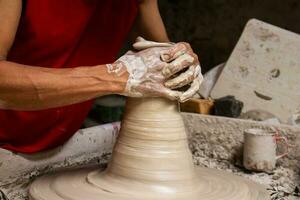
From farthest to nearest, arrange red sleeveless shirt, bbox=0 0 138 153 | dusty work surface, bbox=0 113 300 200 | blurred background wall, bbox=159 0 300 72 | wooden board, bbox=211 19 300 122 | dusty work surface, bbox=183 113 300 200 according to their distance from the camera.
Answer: blurred background wall, bbox=159 0 300 72, wooden board, bbox=211 19 300 122, dusty work surface, bbox=183 113 300 200, dusty work surface, bbox=0 113 300 200, red sleeveless shirt, bbox=0 0 138 153

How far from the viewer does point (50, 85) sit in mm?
1311

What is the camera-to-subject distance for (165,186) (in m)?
1.35

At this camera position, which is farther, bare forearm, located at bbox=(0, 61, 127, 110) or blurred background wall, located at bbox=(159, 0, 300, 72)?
blurred background wall, located at bbox=(159, 0, 300, 72)

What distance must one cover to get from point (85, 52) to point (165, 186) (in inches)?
24.1

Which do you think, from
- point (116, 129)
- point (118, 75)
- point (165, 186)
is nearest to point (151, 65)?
point (118, 75)

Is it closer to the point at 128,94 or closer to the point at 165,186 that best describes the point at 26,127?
the point at 128,94

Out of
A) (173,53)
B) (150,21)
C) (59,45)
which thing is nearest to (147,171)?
(173,53)

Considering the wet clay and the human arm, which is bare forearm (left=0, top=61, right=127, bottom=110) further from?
the wet clay

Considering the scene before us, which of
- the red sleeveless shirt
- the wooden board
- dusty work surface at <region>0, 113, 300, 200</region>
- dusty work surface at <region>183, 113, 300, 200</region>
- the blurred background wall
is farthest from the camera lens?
the blurred background wall

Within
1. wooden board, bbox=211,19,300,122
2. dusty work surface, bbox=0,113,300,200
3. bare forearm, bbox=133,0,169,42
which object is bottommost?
dusty work surface, bbox=0,113,300,200

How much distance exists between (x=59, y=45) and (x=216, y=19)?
1830 millimetres

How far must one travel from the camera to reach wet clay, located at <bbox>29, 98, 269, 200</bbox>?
1.35 metres

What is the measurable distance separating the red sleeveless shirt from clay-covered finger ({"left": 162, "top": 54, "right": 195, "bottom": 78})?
41cm

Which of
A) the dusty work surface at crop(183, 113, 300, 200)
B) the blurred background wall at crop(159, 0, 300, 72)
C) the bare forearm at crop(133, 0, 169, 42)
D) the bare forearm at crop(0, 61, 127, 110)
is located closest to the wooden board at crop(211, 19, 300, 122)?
the dusty work surface at crop(183, 113, 300, 200)
